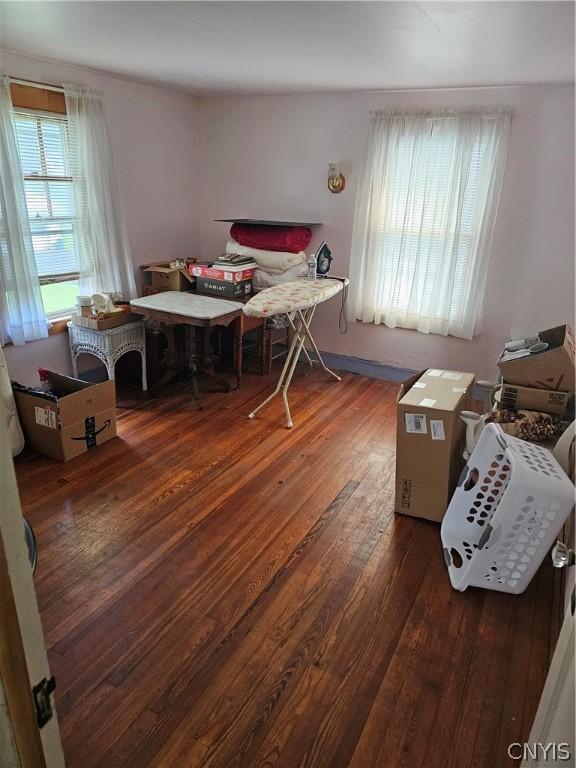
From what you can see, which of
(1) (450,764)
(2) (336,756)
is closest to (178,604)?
(2) (336,756)

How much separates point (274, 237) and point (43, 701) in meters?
A: 4.08

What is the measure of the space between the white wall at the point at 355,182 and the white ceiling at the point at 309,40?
0.36m

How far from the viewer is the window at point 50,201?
343cm

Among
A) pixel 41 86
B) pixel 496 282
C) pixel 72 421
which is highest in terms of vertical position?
pixel 41 86

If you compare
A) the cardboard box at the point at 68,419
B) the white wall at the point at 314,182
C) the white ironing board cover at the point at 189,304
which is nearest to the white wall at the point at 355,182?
the white wall at the point at 314,182

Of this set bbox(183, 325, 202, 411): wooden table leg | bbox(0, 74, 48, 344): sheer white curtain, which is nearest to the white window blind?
→ bbox(0, 74, 48, 344): sheer white curtain

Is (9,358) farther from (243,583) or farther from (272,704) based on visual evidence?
(272,704)

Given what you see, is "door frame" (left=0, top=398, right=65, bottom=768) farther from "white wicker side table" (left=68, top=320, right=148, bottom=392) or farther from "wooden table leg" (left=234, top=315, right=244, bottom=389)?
"wooden table leg" (left=234, top=315, right=244, bottom=389)

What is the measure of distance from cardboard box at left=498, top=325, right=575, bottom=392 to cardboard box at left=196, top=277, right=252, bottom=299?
236 cm

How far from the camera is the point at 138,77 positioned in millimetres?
3791

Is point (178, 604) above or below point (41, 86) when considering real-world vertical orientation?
below

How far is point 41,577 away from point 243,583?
845 millimetres

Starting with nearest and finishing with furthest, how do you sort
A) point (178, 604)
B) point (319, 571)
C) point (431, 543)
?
1. point (178, 604)
2. point (319, 571)
3. point (431, 543)

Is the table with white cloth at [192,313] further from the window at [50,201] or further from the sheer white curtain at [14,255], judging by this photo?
the sheer white curtain at [14,255]
